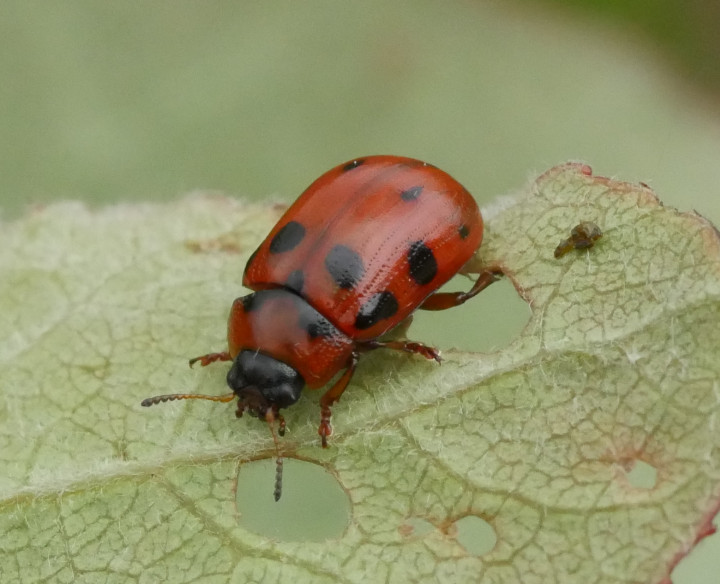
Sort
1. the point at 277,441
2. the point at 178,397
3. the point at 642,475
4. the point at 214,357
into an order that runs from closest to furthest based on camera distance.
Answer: the point at 642,475, the point at 277,441, the point at 178,397, the point at 214,357

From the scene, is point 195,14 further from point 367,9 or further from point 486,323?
point 486,323

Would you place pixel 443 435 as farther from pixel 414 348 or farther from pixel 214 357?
pixel 214 357

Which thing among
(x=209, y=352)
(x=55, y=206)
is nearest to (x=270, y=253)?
(x=209, y=352)

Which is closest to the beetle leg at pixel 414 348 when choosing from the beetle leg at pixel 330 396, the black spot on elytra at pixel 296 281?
the beetle leg at pixel 330 396

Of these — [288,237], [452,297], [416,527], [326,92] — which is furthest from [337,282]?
[326,92]

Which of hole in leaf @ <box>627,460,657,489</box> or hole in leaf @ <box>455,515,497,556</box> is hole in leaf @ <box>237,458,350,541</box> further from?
hole in leaf @ <box>627,460,657,489</box>

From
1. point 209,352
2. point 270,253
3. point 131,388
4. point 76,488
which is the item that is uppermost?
point 270,253

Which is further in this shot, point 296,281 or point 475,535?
point 296,281
